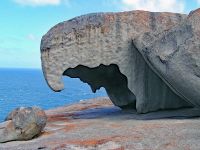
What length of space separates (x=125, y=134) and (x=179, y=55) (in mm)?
3062

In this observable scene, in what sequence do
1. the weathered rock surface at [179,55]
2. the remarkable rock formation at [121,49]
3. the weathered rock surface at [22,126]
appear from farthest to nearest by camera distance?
1. the remarkable rock formation at [121,49]
2. the weathered rock surface at [179,55]
3. the weathered rock surface at [22,126]

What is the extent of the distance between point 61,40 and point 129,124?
11.8ft

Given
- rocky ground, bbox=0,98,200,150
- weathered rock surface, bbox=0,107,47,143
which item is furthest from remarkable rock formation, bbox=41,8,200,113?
weathered rock surface, bbox=0,107,47,143

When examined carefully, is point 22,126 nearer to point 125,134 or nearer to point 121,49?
point 125,134

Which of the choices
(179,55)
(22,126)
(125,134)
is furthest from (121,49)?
(22,126)

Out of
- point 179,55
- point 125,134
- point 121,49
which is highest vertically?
point 121,49

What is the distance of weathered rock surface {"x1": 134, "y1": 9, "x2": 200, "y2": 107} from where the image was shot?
1279 cm

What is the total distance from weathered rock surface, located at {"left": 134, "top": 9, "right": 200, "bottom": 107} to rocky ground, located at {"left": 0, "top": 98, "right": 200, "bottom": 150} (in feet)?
3.41

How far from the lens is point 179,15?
1526 cm

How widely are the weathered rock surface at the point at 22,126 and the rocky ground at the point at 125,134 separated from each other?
10.1 inches

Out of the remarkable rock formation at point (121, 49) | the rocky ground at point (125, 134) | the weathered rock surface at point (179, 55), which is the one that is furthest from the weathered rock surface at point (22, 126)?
the weathered rock surface at point (179, 55)

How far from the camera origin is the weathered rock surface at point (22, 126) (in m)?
12.5

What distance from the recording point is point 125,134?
1154 cm

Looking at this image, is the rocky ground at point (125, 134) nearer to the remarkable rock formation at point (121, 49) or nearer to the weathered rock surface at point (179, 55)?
the remarkable rock formation at point (121, 49)
